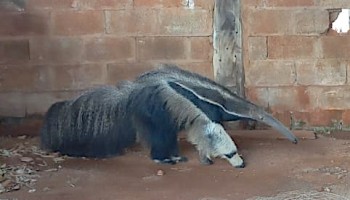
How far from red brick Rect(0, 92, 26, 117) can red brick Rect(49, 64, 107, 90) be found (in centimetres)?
38

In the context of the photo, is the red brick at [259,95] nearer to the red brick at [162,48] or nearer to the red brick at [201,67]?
the red brick at [201,67]

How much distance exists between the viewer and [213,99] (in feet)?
20.6

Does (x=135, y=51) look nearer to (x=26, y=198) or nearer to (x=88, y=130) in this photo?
(x=88, y=130)

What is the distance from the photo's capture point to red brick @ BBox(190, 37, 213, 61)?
24.2 ft

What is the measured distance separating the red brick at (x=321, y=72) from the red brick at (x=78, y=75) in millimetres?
1908

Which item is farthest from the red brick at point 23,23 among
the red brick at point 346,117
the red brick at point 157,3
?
the red brick at point 346,117

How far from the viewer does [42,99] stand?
751 cm

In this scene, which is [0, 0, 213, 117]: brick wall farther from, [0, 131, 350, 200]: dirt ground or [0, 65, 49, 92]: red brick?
[0, 131, 350, 200]: dirt ground

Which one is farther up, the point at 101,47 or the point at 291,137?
the point at 101,47

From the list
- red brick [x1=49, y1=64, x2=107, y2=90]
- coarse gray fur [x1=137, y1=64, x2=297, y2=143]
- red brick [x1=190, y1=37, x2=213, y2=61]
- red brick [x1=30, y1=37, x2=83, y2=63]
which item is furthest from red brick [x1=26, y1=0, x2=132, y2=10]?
coarse gray fur [x1=137, y1=64, x2=297, y2=143]

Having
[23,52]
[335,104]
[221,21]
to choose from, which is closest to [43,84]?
[23,52]

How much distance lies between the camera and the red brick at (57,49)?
737 cm

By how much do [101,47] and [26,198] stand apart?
229cm

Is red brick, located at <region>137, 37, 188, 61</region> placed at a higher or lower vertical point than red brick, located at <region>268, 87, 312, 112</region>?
higher
